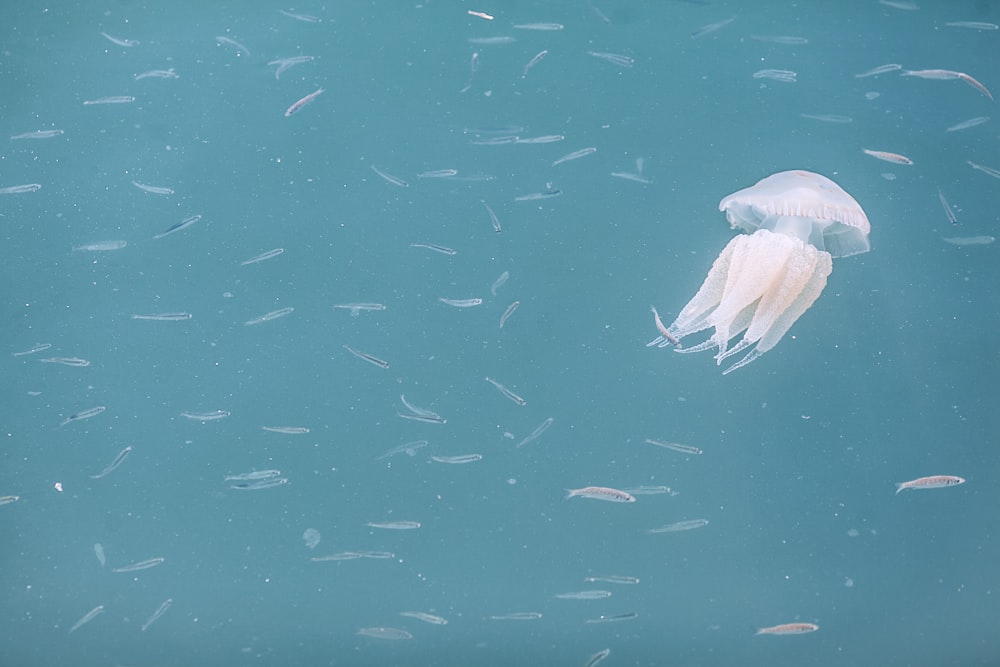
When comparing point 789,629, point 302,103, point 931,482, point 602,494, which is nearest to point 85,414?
point 302,103

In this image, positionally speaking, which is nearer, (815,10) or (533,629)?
(533,629)

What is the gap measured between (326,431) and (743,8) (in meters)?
2.93

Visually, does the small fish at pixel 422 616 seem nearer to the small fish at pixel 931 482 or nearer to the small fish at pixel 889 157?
the small fish at pixel 931 482

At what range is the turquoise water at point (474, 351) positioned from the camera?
2852 millimetres

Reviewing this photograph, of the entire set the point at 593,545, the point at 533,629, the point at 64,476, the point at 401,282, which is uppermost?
the point at 401,282

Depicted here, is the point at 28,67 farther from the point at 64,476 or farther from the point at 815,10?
the point at 815,10

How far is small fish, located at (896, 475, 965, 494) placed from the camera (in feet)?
9.36

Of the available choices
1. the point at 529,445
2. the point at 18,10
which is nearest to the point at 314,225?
the point at 529,445

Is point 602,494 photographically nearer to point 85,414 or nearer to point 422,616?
point 422,616

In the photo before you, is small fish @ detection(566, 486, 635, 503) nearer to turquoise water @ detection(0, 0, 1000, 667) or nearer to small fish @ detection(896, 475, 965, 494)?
turquoise water @ detection(0, 0, 1000, 667)

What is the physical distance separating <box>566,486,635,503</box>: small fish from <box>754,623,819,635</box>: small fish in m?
0.86

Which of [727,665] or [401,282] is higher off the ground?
[401,282]

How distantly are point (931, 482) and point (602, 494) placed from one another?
153 centimetres

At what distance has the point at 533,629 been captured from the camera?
113 inches
